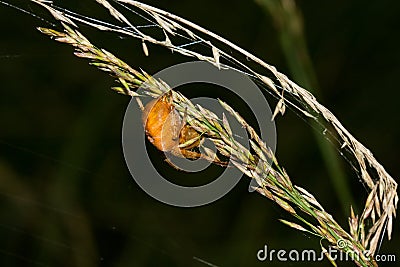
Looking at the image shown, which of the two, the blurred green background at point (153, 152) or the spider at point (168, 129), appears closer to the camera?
the spider at point (168, 129)

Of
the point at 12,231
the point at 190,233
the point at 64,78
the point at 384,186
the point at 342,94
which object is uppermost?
the point at 342,94

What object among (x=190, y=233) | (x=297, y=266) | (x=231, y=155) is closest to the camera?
(x=231, y=155)

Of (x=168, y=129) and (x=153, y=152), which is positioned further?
(x=153, y=152)

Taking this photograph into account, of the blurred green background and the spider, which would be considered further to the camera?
the blurred green background

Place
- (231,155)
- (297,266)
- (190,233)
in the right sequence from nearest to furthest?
(231,155) → (297,266) → (190,233)

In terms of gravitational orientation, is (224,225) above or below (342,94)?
below

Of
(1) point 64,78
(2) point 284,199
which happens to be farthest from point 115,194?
(2) point 284,199

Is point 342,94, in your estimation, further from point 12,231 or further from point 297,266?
point 12,231

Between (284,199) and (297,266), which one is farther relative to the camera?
(297,266)
